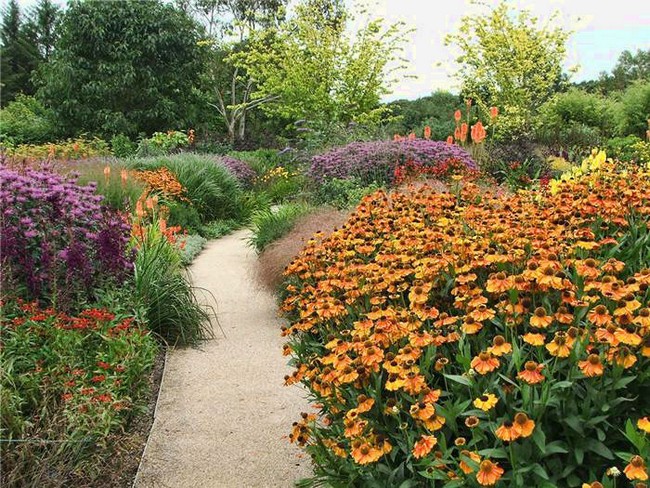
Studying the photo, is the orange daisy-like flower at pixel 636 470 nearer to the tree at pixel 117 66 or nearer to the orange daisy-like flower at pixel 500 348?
the orange daisy-like flower at pixel 500 348

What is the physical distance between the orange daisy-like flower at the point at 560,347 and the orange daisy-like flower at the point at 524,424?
0.26 m

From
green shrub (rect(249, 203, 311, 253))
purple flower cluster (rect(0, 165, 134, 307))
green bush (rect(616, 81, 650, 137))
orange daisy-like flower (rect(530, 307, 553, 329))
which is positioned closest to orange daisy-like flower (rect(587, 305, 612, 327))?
orange daisy-like flower (rect(530, 307, 553, 329))

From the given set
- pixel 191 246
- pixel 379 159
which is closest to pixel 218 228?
pixel 191 246

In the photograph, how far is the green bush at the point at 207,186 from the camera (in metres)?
10.6

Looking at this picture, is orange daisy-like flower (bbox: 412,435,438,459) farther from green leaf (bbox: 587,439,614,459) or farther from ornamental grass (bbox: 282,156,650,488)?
green leaf (bbox: 587,439,614,459)

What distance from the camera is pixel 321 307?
2.52 meters

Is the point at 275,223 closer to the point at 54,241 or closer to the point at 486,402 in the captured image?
the point at 54,241

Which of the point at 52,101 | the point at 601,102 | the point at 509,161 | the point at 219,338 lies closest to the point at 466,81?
the point at 601,102

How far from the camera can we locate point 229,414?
375cm

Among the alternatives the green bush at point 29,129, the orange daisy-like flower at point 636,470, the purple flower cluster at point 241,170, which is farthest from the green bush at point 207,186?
the green bush at point 29,129

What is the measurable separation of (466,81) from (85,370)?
18.7 m

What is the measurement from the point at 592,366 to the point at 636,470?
0.94 ft

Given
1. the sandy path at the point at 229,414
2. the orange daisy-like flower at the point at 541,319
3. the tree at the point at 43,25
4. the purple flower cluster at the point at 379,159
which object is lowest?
the sandy path at the point at 229,414

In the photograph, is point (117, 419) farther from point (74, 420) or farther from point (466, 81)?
point (466, 81)
